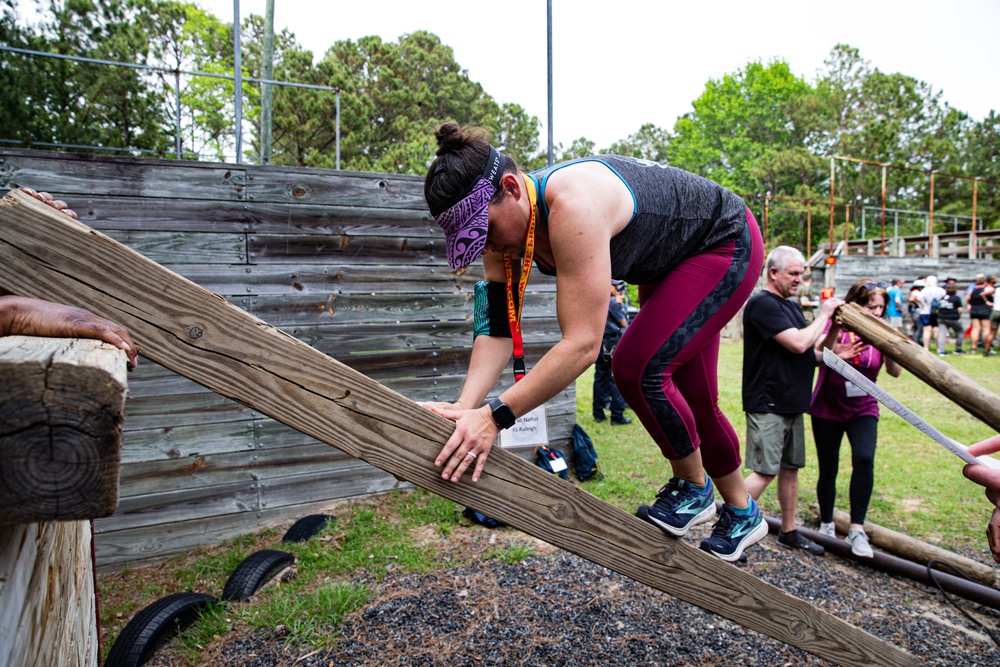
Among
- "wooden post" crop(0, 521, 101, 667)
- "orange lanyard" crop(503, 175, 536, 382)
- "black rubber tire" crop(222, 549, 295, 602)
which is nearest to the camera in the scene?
"wooden post" crop(0, 521, 101, 667)

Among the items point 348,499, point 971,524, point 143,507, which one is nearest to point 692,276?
point 348,499

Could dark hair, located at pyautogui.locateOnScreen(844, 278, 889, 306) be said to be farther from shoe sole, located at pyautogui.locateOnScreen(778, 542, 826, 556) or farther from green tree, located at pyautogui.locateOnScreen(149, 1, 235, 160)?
green tree, located at pyautogui.locateOnScreen(149, 1, 235, 160)

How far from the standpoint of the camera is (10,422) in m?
0.77

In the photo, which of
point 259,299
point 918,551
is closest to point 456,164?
point 259,299

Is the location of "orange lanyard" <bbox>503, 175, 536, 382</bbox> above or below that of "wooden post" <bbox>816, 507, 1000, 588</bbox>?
above

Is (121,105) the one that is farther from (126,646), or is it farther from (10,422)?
(10,422)

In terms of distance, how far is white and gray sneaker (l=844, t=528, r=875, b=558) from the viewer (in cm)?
452

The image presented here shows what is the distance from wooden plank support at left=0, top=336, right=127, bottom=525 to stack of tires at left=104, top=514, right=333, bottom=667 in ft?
9.43

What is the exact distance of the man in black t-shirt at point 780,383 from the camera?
15.2 ft

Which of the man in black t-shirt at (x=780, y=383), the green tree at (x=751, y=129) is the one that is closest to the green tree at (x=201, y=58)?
the man in black t-shirt at (x=780, y=383)

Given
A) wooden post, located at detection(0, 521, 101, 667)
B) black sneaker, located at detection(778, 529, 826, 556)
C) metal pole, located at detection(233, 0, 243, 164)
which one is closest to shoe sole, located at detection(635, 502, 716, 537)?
wooden post, located at detection(0, 521, 101, 667)

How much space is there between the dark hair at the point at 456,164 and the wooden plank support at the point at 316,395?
757mm

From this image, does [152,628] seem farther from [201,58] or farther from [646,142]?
[646,142]

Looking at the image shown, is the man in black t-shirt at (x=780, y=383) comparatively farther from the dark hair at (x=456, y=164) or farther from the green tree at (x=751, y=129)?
the green tree at (x=751, y=129)
